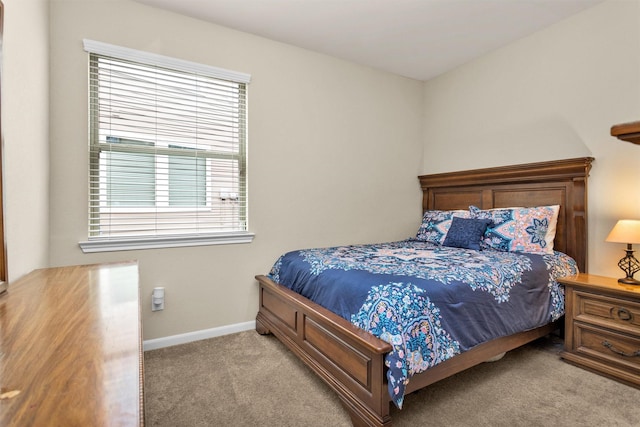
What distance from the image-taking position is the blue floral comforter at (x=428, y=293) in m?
1.59

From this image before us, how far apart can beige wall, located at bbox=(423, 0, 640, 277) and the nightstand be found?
1.78 ft

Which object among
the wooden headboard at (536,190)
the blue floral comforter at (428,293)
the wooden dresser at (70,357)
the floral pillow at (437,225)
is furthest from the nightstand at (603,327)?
the wooden dresser at (70,357)

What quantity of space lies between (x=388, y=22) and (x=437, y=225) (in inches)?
78.3

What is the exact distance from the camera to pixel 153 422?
170 cm

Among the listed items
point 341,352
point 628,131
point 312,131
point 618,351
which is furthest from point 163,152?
point 618,351

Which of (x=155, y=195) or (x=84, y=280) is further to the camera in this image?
(x=155, y=195)

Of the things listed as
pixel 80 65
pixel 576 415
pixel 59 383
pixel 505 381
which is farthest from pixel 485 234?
pixel 80 65

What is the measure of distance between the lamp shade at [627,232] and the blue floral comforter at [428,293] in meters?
0.44

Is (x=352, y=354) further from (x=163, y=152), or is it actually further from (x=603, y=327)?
(x=163, y=152)

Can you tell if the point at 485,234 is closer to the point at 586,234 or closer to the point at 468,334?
the point at 586,234

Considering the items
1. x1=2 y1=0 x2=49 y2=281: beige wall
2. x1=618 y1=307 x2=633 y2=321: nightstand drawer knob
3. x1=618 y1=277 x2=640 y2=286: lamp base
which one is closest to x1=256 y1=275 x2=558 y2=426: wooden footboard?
x1=618 y1=307 x2=633 y2=321: nightstand drawer knob

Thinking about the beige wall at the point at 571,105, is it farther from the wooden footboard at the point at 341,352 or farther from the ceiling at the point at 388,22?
the wooden footboard at the point at 341,352

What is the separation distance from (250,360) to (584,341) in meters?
2.36

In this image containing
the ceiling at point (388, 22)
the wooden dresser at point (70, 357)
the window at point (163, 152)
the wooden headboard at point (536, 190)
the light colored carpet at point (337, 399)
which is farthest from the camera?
the wooden headboard at point (536, 190)
